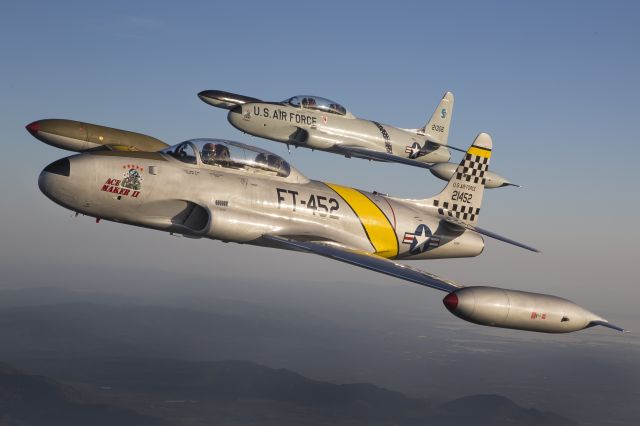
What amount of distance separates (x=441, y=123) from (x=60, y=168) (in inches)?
1102

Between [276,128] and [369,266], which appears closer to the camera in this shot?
[369,266]

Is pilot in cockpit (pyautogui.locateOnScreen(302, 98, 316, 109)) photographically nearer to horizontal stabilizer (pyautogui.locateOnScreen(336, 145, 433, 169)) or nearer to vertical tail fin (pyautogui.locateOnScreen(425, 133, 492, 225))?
horizontal stabilizer (pyautogui.locateOnScreen(336, 145, 433, 169))

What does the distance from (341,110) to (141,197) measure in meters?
18.6

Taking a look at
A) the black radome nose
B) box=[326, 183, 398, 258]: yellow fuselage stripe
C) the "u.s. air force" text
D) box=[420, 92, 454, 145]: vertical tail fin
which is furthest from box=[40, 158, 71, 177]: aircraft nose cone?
box=[420, 92, 454, 145]: vertical tail fin

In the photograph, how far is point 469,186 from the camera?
24156 millimetres

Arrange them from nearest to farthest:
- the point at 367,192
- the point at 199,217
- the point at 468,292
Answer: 1. the point at 468,292
2. the point at 199,217
3. the point at 367,192

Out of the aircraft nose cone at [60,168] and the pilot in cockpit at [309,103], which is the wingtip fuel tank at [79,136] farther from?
the pilot in cockpit at [309,103]

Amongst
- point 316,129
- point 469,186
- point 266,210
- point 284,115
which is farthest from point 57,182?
point 316,129

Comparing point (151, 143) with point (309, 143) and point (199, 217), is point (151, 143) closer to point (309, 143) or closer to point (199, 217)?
point (199, 217)

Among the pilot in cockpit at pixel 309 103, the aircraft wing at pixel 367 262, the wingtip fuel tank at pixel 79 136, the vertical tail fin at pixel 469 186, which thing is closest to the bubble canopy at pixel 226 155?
the aircraft wing at pixel 367 262

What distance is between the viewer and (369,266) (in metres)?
16.8

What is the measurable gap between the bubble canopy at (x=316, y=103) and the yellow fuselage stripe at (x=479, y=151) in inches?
436

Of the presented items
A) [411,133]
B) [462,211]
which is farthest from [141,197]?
[411,133]

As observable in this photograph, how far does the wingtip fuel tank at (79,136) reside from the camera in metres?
21.5
